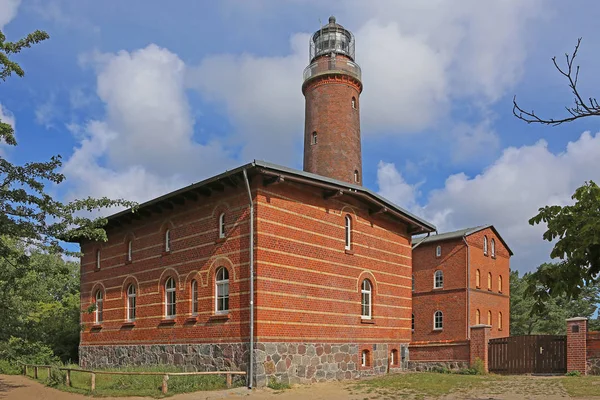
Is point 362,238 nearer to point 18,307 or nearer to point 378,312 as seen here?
point 378,312

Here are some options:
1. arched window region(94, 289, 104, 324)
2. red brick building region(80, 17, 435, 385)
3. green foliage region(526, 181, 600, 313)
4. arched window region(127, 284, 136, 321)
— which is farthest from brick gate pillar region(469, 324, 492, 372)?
green foliage region(526, 181, 600, 313)

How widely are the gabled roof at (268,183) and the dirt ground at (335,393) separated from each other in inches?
264

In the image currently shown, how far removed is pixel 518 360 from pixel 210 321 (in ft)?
44.1

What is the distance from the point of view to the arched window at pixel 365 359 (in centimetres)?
2257

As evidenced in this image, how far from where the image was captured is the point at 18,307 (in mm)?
18641

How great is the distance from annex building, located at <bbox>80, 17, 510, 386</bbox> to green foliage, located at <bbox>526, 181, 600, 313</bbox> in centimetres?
1215

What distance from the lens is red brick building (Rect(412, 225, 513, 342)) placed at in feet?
110

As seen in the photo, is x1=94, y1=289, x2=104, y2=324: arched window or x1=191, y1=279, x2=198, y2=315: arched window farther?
x1=94, y1=289, x2=104, y2=324: arched window

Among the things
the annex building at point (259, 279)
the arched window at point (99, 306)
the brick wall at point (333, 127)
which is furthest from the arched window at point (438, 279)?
the arched window at point (99, 306)

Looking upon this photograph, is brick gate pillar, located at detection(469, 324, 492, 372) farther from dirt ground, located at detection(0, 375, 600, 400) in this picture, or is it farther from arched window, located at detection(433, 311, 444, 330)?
arched window, located at detection(433, 311, 444, 330)

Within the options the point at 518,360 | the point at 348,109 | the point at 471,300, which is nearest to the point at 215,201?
the point at 348,109

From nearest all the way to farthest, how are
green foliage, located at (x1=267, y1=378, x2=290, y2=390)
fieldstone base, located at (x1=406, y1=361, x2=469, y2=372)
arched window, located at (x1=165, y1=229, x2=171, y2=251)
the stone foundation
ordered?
green foliage, located at (x1=267, y1=378, x2=290, y2=390)
the stone foundation
arched window, located at (x1=165, y1=229, x2=171, y2=251)
fieldstone base, located at (x1=406, y1=361, x2=469, y2=372)

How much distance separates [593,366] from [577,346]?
89 centimetres

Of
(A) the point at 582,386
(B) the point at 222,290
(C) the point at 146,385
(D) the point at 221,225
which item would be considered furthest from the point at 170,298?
(A) the point at 582,386
